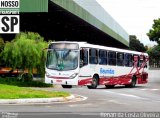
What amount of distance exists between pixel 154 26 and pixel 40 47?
21754mm

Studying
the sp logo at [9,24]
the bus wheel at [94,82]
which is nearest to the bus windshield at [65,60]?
the bus wheel at [94,82]

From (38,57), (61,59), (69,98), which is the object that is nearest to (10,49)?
(38,57)

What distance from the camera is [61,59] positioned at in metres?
31.5

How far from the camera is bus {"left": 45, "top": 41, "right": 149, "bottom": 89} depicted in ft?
103

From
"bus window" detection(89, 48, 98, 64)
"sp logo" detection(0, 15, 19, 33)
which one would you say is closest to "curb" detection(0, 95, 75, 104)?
"sp logo" detection(0, 15, 19, 33)

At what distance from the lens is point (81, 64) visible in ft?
103

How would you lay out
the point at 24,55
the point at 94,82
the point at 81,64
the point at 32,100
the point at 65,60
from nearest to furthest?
the point at 32,100
the point at 81,64
the point at 65,60
the point at 94,82
the point at 24,55

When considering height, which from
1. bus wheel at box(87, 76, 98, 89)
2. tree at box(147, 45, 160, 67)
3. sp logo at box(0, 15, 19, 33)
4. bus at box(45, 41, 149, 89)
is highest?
tree at box(147, 45, 160, 67)

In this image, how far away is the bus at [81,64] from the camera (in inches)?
1234

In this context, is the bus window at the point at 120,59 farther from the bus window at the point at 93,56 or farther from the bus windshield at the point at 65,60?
the bus windshield at the point at 65,60

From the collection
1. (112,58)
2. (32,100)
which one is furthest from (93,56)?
(32,100)

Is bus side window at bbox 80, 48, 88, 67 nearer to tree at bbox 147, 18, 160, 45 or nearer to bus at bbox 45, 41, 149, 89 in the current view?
bus at bbox 45, 41, 149, 89

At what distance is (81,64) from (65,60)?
1043 millimetres

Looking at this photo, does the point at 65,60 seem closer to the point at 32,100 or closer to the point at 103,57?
the point at 103,57
